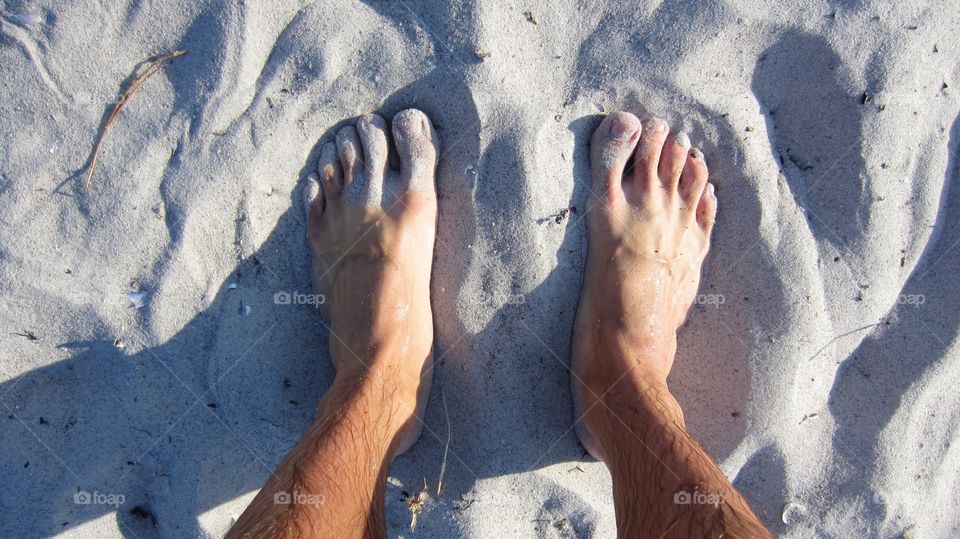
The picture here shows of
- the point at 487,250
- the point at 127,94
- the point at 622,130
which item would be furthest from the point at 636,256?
the point at 127,94

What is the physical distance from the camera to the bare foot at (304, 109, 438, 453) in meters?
2.20

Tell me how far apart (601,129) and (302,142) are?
112cm

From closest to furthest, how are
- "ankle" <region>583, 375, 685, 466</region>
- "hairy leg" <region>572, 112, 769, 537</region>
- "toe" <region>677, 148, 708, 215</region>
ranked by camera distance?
"ankle" <region>583, 375, 685, 466</region>, "hairy leg" <region>572, 112, 769, 537</region>, "toe" <region>677, 148, 708, 215</region>

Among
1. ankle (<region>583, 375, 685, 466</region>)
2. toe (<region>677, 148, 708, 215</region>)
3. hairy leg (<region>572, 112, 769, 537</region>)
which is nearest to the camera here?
ankle (<region>583, 375, 685, 466</region>)

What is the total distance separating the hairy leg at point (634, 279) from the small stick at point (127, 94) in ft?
5.16

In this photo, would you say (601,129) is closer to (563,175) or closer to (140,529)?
(563,175)

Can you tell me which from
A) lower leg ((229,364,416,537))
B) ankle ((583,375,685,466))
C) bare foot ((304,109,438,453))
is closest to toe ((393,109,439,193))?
bare foot ((304,109,438,453))

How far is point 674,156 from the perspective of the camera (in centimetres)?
228

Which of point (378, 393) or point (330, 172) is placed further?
point (330, 172)

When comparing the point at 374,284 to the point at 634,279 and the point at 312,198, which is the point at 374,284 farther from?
the point at 634,279

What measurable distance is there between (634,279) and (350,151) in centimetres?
118

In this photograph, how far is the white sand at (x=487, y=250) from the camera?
83.6 inches

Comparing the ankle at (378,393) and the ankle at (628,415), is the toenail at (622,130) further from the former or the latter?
the ankle at (378,393)

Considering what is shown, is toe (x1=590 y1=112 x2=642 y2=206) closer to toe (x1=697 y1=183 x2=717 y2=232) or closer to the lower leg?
toe (x1=697 y1=183 x2=717 y2=232)
